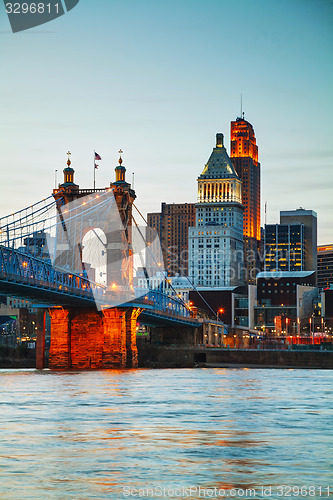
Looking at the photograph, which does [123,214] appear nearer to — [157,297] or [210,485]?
[157,297]

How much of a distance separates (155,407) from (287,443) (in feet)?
52.6

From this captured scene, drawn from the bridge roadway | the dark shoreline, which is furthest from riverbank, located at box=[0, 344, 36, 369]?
the bridge roadway

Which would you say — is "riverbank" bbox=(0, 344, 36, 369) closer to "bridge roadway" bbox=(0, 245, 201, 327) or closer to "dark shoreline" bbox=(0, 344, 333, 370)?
"dark shoreline" bbox=(0, 344, 333, 370)

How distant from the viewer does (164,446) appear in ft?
93.4

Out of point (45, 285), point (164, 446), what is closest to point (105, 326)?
point (45, 285)

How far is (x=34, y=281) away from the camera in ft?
246

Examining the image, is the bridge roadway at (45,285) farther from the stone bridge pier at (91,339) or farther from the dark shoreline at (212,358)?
the dark shoreline at (212,358)

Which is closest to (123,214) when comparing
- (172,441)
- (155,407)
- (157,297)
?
(157,297)

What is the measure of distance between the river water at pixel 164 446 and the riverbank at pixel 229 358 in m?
57.1

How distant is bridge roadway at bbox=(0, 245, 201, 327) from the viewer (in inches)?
2832

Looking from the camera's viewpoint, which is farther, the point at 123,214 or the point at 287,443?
the point at 123,214

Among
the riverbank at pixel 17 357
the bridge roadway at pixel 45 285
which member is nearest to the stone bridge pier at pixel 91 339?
the bridge roadway at pixel 45 285

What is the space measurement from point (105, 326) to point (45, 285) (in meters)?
24.4

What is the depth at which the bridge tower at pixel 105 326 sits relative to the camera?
100062 millimetres
